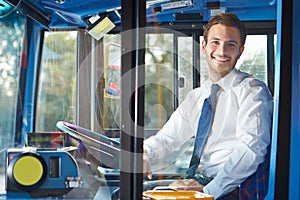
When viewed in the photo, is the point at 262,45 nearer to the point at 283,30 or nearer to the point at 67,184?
the point at 283,30

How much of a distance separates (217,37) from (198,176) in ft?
1.93

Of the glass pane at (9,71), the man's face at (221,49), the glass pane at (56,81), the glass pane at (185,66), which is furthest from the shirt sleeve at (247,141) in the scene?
the glass pane at (9,71)

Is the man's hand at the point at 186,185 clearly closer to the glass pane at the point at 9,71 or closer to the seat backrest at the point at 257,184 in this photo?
the seat backrest at the point at 257,184

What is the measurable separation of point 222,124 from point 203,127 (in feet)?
0.26

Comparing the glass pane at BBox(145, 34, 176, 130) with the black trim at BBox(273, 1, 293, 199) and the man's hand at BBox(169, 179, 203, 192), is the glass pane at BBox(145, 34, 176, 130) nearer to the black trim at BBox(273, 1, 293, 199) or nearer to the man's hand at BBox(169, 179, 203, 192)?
the man's hand at BBox(169, 179, 203, 192)

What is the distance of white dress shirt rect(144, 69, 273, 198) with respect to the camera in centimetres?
306

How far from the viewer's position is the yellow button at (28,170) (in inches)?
117

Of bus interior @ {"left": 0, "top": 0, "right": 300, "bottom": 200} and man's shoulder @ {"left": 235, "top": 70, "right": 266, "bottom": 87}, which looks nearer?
bus interior @ {"left": 0, "top": 0, "right": 300, "bottom": 200}

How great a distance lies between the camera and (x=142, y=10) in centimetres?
297

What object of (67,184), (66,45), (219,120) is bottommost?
(67,184)

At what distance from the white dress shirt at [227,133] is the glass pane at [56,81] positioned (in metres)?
0.41

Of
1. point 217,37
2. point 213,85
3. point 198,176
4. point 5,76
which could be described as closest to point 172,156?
point 198,176

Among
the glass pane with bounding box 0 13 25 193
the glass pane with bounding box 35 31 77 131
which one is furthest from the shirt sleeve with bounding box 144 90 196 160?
the glass pane with bounding box 0 13 25 193

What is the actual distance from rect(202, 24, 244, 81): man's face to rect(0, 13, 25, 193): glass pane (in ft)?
2.59
